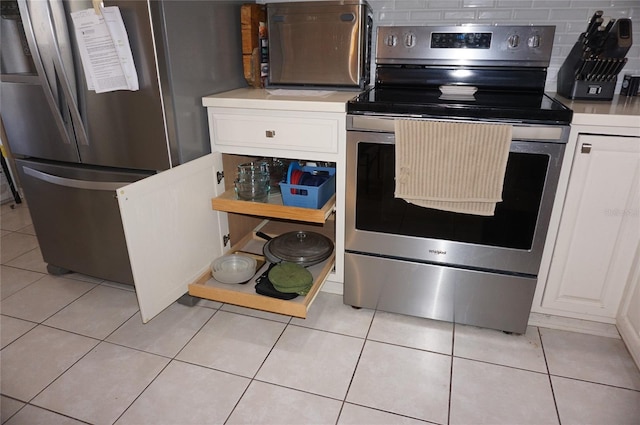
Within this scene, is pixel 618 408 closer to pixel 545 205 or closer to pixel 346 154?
pixel 545 205

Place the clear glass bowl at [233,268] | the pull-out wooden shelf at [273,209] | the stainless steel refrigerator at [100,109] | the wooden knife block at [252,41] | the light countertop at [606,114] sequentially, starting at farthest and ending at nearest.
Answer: the wooden knife block at [252,41], the clear glass bowl at [233,268], the pull-out wooden shelf at [273,209], the stainless steel refrigerator at [100,109], the light countertop at [606,114]

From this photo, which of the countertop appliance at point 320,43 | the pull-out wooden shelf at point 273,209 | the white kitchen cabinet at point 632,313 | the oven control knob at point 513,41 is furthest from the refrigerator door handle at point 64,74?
the white kitchen cabinet at point 632,313

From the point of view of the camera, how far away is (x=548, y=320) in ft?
5.89

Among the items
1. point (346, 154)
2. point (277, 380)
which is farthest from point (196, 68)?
point (277, 380)

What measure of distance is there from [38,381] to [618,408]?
6.68ft

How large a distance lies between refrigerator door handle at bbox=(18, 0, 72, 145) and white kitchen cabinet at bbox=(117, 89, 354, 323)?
62 cm

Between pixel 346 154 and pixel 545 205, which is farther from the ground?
pixel 346 154

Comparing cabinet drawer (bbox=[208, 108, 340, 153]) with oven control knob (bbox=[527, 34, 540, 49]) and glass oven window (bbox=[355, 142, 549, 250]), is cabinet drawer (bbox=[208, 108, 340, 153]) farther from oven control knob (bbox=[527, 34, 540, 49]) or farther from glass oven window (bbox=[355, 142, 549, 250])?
oven control knob (bbox=[527, 34, 540, 49])

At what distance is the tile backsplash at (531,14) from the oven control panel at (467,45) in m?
0.18

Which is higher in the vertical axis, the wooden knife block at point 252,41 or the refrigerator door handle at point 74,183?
the wooden knife block at point 252,41

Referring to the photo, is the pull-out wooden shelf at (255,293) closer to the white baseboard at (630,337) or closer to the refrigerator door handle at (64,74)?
the refrigerator door handle at (64,74)

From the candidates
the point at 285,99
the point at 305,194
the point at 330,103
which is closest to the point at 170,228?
the point at 305,194

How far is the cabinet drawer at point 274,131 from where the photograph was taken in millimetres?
1689

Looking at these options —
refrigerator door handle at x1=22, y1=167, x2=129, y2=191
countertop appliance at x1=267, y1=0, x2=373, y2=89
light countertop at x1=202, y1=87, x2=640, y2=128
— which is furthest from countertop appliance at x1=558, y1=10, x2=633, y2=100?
refrigerator door handle at x1=22, y1=167, x2=129, y2=191
